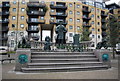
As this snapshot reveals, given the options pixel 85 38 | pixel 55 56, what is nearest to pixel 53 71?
pixel 55 56

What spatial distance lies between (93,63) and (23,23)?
132ft

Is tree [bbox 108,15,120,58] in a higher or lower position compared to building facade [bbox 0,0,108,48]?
lower

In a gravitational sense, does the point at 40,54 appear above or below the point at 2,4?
below

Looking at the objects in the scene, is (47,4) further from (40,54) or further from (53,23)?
(40,54)

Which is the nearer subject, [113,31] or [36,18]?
[113,31]

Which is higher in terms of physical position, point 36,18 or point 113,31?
point 36,18

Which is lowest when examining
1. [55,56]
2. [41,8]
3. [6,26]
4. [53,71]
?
[53,71]

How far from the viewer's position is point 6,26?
48.2 meters

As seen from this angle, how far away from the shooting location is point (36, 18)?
48.3m

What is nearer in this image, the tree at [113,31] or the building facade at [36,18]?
the tree at [113,31]

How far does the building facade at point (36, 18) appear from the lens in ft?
152

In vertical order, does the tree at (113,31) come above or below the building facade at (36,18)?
below

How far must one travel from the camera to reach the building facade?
4625cm

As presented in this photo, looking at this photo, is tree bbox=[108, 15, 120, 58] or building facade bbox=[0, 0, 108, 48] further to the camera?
building facade bbox=[0, 0, 108, 48]
